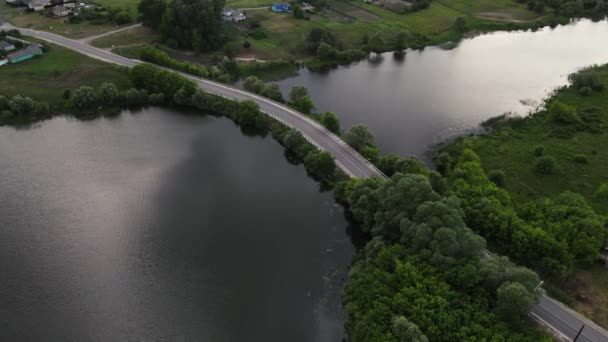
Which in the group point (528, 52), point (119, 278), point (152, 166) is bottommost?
point (119, 278)

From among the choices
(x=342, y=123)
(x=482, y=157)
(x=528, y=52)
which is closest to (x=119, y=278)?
(x=342, y=123)

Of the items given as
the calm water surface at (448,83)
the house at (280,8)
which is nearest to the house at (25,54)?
the calm water surface at (448,83)

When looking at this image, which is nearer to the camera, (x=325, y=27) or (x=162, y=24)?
(x=162, y=24)

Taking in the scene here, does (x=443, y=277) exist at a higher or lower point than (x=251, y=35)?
lower

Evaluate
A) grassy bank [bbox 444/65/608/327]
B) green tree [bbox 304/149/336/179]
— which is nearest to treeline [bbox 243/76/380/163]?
green tree [bbox 304/149/336/179]

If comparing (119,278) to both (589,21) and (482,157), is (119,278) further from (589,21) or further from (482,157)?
(589,21)

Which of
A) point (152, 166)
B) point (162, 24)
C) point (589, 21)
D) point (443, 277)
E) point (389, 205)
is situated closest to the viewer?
point (443, 277)

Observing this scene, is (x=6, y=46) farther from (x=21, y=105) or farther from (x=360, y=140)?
(x=360, y=140)
